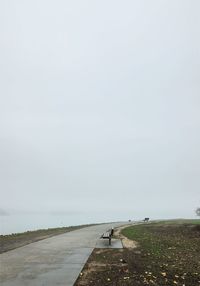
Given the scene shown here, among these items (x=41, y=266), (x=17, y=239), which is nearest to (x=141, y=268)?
(x=41, y=266)

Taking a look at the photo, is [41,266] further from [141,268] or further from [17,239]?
[17,239]

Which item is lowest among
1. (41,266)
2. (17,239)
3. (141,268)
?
(141,268)

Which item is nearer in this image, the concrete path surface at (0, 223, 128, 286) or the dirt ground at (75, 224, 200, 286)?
the concrete path surface at (0, 223, 128, 286)

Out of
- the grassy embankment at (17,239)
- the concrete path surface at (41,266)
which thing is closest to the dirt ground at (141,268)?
the concrete path surface at (41,266)

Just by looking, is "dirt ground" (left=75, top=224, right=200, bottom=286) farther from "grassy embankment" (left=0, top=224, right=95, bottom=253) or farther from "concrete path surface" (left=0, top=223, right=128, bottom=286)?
"grassy embankment" (left=0, top=224, right=95, bottom=253)

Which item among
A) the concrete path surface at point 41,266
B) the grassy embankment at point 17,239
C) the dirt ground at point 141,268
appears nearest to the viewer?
the concrete path surface at point 41,266

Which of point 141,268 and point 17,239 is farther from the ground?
point 17,239

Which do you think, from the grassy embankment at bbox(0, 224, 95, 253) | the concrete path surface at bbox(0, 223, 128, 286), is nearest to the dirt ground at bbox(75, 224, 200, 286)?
the concrete path surface at bbox(0, 223, 128, 286)

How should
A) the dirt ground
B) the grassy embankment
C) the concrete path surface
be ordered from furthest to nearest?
1. the grassy embankment
2. the dirt ground
3. the concrete path surface

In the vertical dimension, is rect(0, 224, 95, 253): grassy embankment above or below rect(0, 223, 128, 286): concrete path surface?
above

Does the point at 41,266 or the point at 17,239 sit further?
the point at 17,239

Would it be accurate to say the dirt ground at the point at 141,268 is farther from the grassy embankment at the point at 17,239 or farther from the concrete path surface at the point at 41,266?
the grassy embankment at the point at 17,239

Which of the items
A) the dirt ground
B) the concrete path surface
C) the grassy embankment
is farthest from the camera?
the grassy embankment

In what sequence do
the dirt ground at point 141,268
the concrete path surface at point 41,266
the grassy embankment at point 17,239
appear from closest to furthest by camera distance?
the concrete path surface at point 41,266 → the dirt ground at point 141,268 → the grassy embankment at point 17,239
